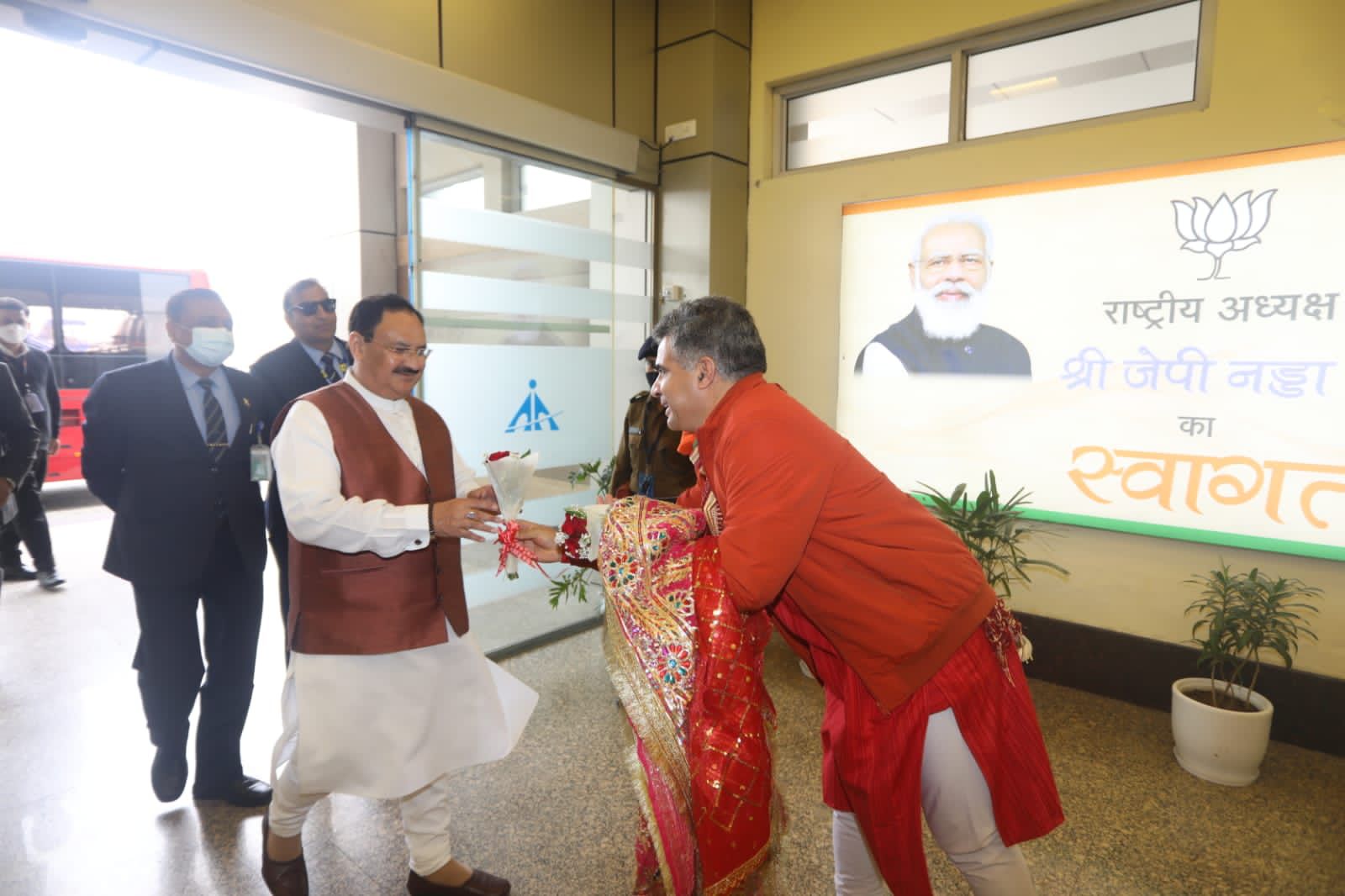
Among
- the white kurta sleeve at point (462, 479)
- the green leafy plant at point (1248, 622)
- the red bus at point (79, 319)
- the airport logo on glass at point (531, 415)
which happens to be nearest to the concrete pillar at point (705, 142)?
the airport logo on glass at point (531, 415)

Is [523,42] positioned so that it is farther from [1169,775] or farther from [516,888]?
[1169,775]

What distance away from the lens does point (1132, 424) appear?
3.36m

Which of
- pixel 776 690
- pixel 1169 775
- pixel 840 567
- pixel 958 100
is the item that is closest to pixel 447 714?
pixel 840 567

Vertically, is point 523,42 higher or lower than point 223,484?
higher

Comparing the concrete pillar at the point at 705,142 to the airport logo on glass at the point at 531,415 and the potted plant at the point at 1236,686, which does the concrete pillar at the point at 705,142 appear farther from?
the potted plant at the point at 1236,686

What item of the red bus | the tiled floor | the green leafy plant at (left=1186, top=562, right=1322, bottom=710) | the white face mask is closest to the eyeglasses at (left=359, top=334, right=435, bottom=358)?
the white face mask

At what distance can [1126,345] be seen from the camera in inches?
132

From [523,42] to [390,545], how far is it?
10.1 ft

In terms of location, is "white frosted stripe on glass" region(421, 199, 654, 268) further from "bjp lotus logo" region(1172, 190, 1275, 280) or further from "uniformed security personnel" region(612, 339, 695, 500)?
"bjp lotus logo" region(1172, 190, 1275, 280)

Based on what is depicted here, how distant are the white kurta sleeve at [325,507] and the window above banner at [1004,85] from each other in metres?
3.45

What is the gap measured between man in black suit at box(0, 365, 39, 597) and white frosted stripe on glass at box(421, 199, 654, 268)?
1.78 metres

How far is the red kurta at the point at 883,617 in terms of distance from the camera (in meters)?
1.38

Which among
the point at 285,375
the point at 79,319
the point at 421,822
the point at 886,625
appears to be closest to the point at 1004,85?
the point at 886,625

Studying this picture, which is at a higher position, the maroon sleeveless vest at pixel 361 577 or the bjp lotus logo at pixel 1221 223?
the bjp lotus logo at pixel 1221 223
